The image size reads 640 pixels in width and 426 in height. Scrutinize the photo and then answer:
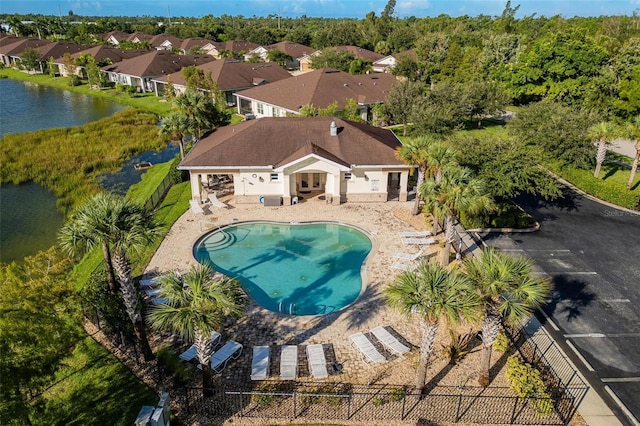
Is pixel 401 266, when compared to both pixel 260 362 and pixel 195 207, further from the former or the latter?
pixel 195 207

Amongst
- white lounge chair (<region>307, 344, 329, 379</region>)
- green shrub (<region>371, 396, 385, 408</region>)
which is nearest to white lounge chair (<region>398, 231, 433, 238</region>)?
white lounge chair (<region>307, 344, 329, 379</region>)

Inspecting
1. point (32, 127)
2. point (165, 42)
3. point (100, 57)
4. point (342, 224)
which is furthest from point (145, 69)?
point (342, 224)

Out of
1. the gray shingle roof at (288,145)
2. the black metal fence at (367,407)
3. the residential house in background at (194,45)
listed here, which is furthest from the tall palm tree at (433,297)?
the residential house in background at (194,45)

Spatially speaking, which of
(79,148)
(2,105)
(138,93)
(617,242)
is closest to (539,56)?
(617,242)

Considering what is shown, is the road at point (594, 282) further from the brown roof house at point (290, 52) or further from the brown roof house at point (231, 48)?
the brown roof house at point (231, 48)

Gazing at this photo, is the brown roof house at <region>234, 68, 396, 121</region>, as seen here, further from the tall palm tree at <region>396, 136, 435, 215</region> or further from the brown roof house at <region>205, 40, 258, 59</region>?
the brown roof house at <region>205, 40, 258, 59</region>
